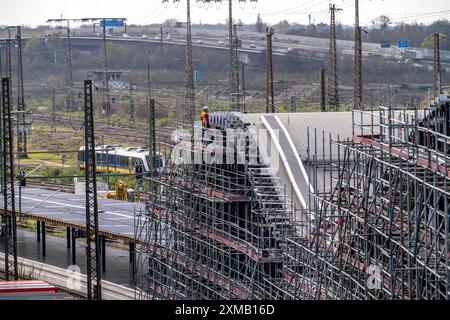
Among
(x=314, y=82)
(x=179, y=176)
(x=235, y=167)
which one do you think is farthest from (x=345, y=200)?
(x=314, y=82)

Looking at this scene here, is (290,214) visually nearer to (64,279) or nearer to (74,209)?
(64,279)

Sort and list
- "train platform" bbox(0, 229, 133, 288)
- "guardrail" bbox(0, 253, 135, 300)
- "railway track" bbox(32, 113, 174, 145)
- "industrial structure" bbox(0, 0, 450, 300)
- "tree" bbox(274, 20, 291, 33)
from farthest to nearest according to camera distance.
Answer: "tree" bbox(274, 20, 291, 33), "railway track" bbox(32, 113, 174, 145), "train platform" bbox(0, 229, 133, 288), "guardrail" bbox(0, 253, 135, 300), "industrial structure" bbox(0, 0, 450, 300)

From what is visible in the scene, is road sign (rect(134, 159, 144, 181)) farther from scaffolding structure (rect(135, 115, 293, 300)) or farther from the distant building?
the distant building

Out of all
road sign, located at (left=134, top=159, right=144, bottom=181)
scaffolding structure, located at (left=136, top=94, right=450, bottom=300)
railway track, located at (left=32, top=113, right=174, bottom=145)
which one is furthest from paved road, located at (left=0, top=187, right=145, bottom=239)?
railway track, located at (left=32, top=113, right=174, bottom=145)

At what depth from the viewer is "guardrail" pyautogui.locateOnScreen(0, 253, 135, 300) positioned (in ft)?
91.1

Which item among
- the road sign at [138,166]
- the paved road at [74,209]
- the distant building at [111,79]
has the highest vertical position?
the distant building at [111,79]

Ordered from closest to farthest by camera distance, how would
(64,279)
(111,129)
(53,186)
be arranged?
(64,279), (53,186), (111,129)

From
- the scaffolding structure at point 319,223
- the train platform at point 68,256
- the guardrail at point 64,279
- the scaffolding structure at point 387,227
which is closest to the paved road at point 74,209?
the train platform at point 68,256

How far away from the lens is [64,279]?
29812 mm

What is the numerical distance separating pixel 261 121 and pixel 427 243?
467 inches

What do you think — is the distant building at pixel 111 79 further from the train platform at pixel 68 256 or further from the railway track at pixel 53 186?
the train platform at pixel 68 256

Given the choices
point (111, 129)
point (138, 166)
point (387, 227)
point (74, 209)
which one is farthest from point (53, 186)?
point (387, 227)

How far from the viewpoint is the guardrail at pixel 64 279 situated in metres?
27.8

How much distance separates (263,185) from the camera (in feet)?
80.9
